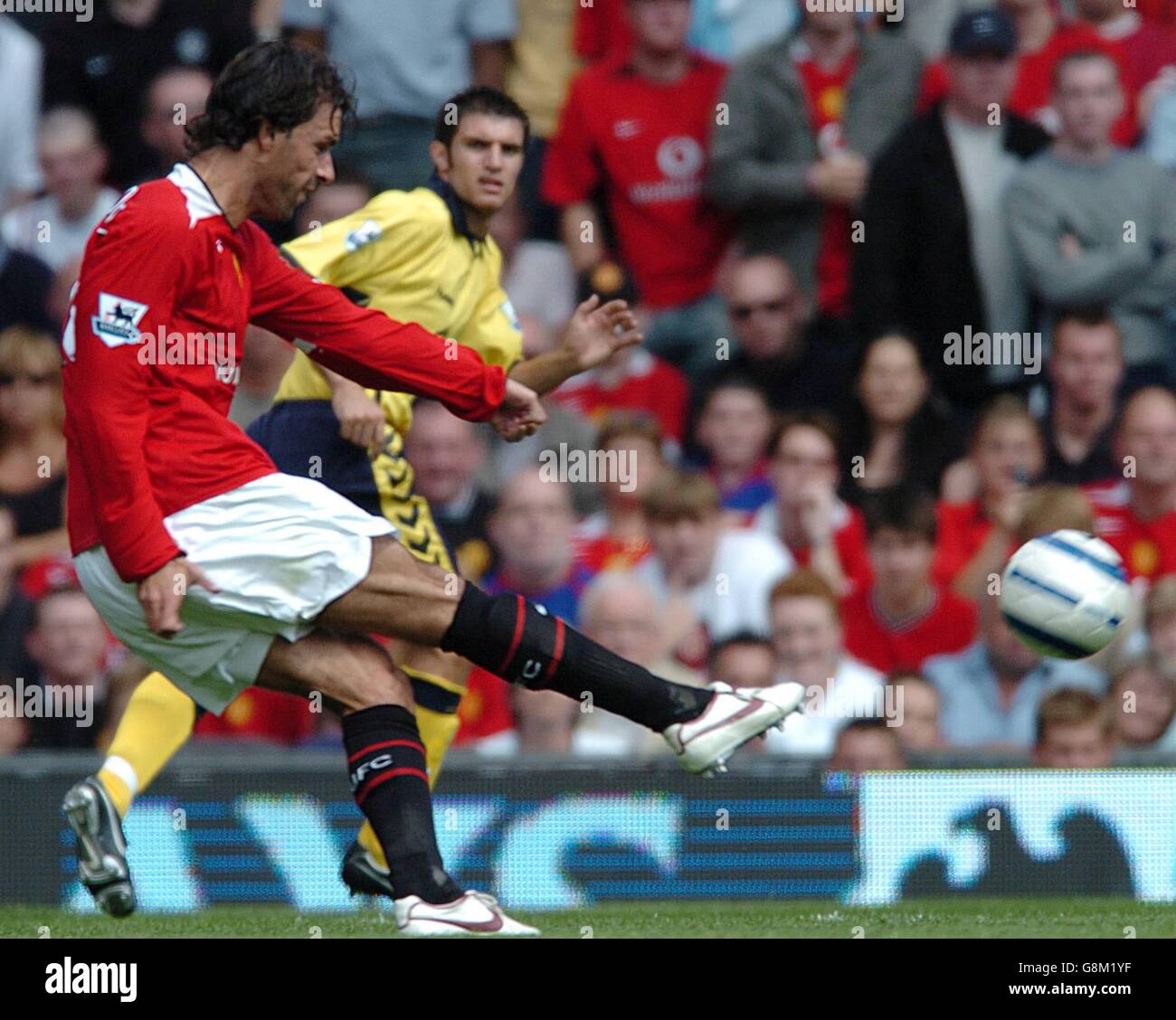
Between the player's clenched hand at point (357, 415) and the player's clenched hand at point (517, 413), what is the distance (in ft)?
1.63

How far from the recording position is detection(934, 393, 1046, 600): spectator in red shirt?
9750mm

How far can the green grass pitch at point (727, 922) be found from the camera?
6152mm

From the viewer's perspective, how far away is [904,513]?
31.9 ft

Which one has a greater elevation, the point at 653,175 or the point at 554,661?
the point at 653,175

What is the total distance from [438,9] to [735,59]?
55.1 inches

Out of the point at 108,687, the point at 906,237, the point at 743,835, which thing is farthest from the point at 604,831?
the point at 906,237

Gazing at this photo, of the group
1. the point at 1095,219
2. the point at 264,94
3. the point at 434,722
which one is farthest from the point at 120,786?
the point at 1095,219

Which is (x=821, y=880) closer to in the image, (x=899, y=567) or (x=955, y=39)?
(x=899, y=567)

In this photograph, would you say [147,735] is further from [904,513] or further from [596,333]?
[904,513]

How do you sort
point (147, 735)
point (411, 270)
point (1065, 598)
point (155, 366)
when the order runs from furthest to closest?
point (1065, 598)
point (411, 270)
point (147, 735)
point (155, 366)

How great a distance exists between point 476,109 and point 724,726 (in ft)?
7.26

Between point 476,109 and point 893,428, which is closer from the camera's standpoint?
point 476,109

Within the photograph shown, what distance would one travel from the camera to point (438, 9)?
10.6 m

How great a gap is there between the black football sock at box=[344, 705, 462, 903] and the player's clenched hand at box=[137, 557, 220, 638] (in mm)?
555
